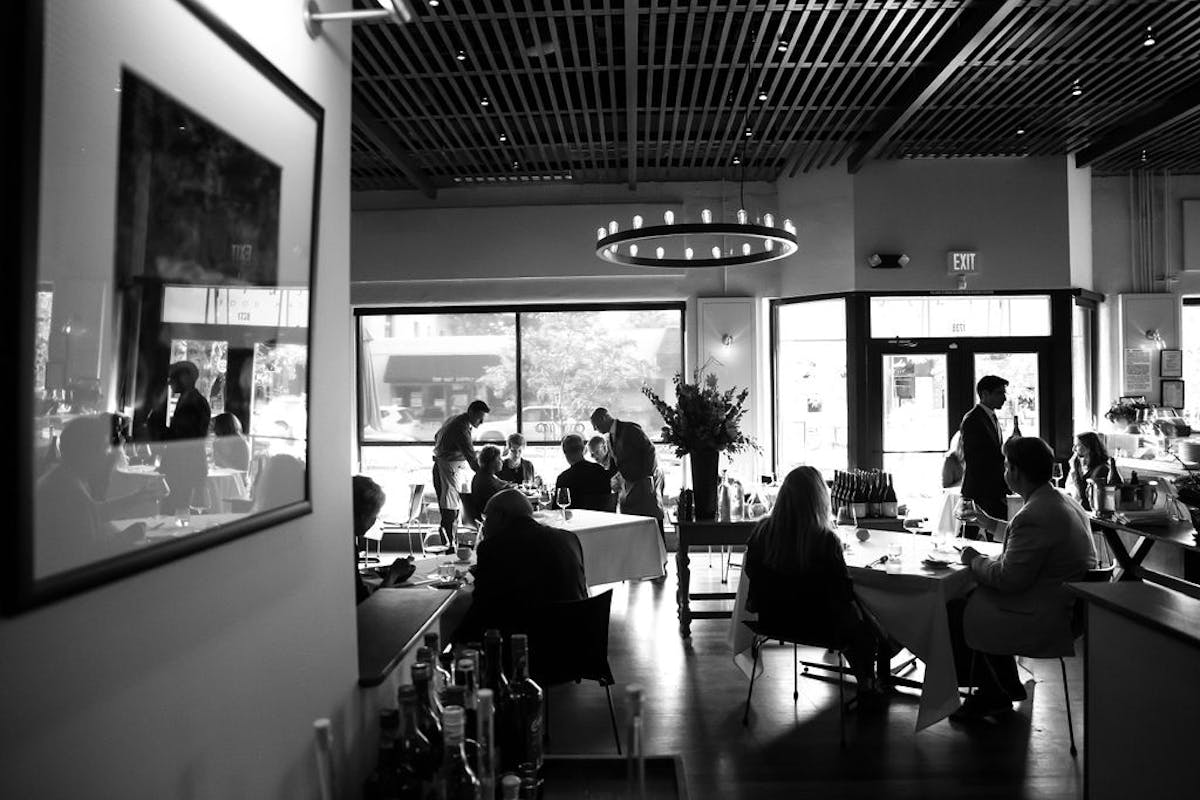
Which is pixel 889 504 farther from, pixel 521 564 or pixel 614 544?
pixel 521 564

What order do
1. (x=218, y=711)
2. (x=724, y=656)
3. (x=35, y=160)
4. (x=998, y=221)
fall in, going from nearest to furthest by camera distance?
(x=35, y=160) → (x=218, y=711) → (x=724, y=656) → (x=998, y=221)

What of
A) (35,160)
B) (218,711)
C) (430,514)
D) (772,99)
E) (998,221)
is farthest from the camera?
(430,514)

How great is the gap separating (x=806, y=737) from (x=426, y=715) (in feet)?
10.5

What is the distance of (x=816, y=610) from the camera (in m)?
4.32

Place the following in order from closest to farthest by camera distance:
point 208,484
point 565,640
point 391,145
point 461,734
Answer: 1. point 208,484
2. point 461,734
3. point 565,640
4. point 391,145

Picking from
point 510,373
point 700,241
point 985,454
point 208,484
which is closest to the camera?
point 208,484

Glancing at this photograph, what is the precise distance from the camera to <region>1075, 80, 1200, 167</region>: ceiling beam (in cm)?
758

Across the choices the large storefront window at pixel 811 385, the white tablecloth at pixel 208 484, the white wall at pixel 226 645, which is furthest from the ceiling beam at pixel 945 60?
the white tablecloth at pixel 208 484

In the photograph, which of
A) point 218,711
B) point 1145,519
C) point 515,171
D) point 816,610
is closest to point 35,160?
point 218,711

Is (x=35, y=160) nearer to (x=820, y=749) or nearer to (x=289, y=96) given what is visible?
(x=289, y=96)

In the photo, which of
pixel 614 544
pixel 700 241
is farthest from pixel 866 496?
pixel 700 241

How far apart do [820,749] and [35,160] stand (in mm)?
4192

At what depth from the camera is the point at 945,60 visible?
6.61 metres

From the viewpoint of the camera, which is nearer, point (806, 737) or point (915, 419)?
point (806, 737)
